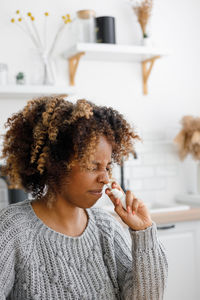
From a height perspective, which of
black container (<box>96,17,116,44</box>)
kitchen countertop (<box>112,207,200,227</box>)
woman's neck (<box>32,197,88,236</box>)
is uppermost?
black container (<box>96,17,116,44</box>)

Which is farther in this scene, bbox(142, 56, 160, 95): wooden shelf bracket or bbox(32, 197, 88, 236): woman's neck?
bbox(142, 56, 160, 95): wooden shelf bracket

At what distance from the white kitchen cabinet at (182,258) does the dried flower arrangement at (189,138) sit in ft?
2.17

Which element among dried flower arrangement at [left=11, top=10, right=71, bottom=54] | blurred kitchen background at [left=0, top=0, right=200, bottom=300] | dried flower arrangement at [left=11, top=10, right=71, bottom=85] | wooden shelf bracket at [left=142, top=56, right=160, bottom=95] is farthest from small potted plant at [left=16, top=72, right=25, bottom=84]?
wooden shelf bracket at [left=142, top=56, right=160, bottom=95]

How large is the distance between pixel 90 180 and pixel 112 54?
2047 mm

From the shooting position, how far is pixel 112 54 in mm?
3113

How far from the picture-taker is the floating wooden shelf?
2982 mm

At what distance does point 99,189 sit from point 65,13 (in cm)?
219

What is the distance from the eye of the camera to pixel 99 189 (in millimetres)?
1222

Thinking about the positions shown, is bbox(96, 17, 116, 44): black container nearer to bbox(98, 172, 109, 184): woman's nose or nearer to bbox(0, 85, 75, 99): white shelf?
bbox(0, 85, 75, 99): white shelf

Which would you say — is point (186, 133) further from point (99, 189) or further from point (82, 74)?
point (99, 189)

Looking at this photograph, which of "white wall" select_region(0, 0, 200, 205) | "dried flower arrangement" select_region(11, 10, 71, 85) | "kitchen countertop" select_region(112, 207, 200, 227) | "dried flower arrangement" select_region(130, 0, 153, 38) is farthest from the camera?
"dried flower arrangement" select_region(130, 0, 153, 38)

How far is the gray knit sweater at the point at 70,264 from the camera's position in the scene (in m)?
1.17

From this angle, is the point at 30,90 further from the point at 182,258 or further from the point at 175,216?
the point at 182,258

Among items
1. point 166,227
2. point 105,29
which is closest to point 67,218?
point 166,227
